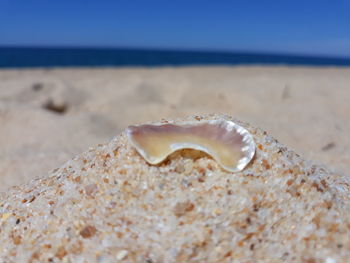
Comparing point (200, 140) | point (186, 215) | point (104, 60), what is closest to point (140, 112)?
point (200, 140)

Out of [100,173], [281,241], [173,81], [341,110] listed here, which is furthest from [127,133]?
[173,81]

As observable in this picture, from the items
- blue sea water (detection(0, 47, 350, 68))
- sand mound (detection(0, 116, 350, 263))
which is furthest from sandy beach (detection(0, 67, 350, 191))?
blue sea water (detection(0, 47, 350, 68))

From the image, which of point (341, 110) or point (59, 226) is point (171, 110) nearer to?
point (341, 110)

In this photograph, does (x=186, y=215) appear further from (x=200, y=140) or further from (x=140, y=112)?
(x=140, y=112)

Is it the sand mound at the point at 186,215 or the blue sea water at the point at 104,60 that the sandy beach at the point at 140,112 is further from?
the blue sea water at the point at 104,60

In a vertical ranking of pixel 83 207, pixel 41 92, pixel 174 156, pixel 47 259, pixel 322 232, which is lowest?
pixel 41 92

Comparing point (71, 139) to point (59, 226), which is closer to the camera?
point (59, 226)
